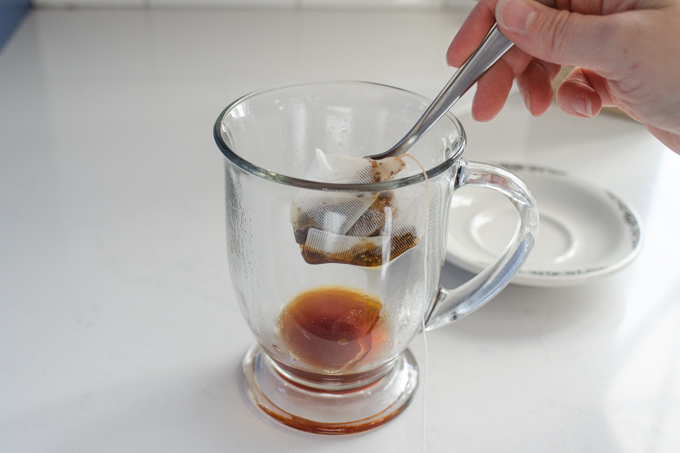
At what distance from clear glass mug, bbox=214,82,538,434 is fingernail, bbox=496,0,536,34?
84 mm

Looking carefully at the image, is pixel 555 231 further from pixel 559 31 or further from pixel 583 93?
pixel 559 31

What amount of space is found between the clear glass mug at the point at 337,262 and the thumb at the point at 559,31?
88 millimetres

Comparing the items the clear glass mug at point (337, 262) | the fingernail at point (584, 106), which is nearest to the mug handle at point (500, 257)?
the clear glass mug at point (337, 262)

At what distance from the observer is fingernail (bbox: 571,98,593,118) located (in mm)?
593

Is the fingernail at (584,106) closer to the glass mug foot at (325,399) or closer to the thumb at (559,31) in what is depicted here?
the thumb at (559,31)

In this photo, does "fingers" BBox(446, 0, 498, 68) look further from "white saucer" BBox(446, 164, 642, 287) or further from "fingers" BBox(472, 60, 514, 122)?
"white saucer" BBox(446, 164, 642, 287)

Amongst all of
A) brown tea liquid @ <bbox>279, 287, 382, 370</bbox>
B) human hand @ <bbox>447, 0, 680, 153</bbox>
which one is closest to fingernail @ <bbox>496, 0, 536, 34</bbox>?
human hand @ <bbox>447, 0, 680, 153</bbox>

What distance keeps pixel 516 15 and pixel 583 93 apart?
0.62 ft

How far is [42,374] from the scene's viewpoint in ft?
1.50

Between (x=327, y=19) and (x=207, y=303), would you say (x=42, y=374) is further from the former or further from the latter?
(x=327, y=19)

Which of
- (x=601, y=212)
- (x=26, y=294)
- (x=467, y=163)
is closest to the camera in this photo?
(x=467, y=163)

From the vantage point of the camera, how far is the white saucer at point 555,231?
21.5 inches

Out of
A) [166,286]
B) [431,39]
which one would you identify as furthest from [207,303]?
[431,39]

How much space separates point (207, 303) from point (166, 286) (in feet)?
0.15
